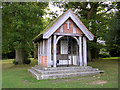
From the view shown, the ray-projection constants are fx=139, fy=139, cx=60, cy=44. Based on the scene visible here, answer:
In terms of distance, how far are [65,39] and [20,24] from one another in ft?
20.7

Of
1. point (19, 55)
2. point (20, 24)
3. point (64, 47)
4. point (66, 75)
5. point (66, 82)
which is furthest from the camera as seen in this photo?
point (19, 55)

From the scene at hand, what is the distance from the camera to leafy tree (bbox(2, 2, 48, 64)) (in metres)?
17.6

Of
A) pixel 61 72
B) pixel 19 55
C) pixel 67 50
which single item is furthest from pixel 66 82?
pixel 19 55

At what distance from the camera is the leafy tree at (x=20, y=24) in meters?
17.6

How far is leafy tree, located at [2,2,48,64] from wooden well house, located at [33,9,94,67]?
4.96 meters

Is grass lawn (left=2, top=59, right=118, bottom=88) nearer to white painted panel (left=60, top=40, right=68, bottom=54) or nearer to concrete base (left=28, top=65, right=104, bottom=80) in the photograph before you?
concrete base (left=28, top=65, right=104, bottom=80)

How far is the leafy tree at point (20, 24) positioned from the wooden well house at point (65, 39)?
4.96 metres

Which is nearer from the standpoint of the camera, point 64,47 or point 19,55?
point 64,47

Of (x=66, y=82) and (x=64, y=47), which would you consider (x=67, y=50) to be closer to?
(x=64, y=47)

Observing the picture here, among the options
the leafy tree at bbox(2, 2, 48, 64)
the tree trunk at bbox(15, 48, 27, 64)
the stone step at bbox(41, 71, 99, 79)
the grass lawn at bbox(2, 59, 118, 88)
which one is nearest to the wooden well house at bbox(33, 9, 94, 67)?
the stone step at bbox(41, 71, 99, 79)

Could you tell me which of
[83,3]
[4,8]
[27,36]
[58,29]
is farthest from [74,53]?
[83,3]

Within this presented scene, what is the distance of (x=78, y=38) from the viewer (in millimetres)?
13555

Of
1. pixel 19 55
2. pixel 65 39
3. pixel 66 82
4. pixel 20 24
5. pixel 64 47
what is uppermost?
pixel 20 24

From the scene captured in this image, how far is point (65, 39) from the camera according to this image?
1493 cm
